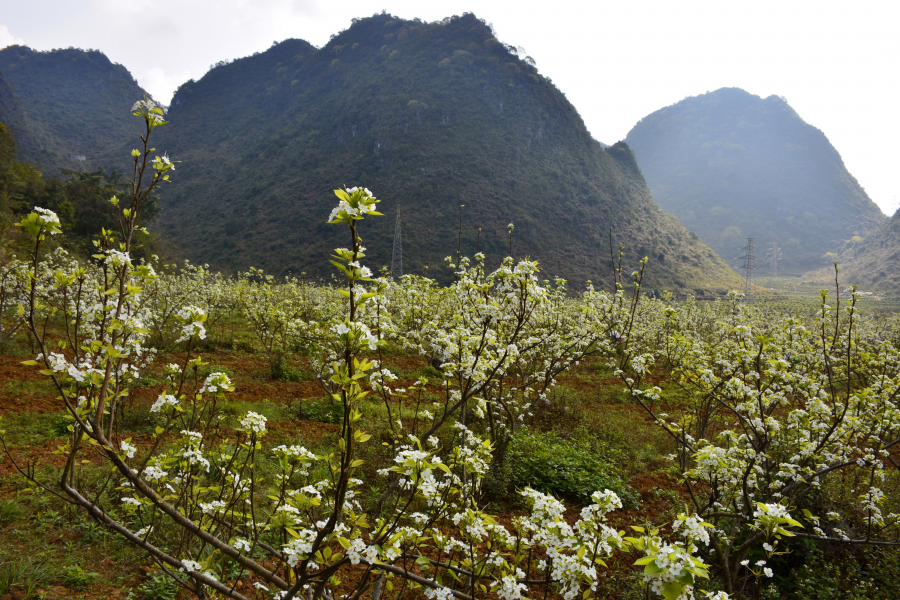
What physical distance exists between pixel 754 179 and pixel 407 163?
12058 cm

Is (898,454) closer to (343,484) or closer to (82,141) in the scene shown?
(343,484)

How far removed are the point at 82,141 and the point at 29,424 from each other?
107m

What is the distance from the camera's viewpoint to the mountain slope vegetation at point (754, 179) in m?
103

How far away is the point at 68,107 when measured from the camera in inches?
3440

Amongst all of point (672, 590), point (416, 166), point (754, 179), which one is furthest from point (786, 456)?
point (754, 179)

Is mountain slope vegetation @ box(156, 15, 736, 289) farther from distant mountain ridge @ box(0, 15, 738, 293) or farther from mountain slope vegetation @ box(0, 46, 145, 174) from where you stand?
mountain slope vegetation @ box(0, 46, 145, 174)

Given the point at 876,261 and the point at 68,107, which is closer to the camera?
the point at 876,261

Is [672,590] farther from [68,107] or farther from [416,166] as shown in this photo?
[68,107]

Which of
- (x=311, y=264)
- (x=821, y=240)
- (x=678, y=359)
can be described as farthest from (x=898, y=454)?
(x=821, y=240)

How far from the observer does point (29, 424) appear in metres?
6.07

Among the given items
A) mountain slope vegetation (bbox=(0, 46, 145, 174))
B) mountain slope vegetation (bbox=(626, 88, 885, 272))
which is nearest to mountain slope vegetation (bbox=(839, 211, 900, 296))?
mountain slope vegetation (bbox=(626, 88, 885, 272))

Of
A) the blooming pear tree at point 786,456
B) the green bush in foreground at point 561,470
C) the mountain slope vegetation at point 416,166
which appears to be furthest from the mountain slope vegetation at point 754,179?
the green bush in foreground at point 561,470

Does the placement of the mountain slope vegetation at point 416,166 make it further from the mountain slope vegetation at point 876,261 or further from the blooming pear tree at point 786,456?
the blooming pear tree at point 786,456

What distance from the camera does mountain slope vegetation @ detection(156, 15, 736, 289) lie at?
175 feet
